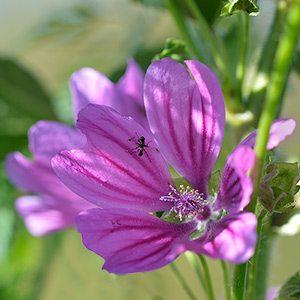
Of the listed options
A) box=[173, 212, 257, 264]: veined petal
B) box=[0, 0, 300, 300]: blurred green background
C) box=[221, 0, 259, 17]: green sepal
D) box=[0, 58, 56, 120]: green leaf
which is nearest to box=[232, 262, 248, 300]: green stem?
box=[173, 212, 257, 264]: veined petal

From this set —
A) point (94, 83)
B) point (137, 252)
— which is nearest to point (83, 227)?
point (137, 252)

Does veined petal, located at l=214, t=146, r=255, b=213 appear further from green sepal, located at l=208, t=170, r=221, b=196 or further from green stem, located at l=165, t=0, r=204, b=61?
green stem, located at l=165, t=0, r=204, b=61

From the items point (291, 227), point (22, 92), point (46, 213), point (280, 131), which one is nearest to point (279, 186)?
point (280, 131)

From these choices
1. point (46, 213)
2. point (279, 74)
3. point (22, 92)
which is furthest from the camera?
point (22, 92)

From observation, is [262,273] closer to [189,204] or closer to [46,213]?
[189,204]

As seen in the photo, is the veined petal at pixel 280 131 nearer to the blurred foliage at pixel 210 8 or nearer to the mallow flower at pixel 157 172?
the mallow flower at pixel 157 172

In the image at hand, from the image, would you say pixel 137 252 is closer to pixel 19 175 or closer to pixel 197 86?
pixel 197 86
